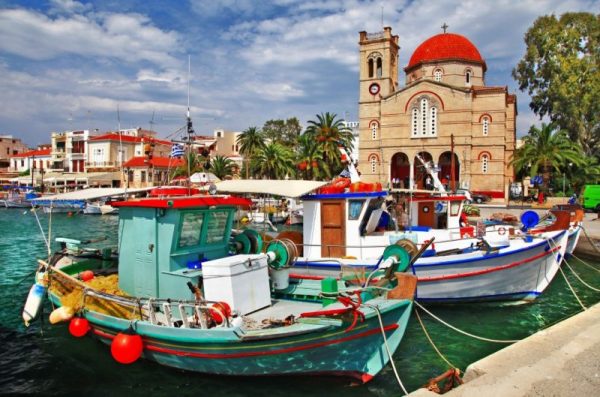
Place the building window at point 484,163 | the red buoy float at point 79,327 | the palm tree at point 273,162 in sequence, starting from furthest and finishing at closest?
the palm tree at point 273,162, the building window at point 484,163, the red buoy float at point 79,327

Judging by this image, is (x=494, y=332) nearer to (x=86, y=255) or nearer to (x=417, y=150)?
(x=86, y=255)

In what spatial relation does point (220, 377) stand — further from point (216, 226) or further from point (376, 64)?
point (376, 64)

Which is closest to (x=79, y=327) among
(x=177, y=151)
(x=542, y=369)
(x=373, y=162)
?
(x=177, y=151)

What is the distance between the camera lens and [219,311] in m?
7.82

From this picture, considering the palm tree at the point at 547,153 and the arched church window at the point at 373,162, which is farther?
the arched church window at the point at 373,162

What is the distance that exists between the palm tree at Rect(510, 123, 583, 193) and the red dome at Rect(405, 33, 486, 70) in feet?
38.8

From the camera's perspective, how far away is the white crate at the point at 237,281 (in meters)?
8.51

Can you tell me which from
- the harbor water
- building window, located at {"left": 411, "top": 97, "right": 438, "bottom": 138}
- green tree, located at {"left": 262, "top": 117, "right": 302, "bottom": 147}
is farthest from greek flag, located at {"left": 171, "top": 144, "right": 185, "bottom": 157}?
green tree, located at {"left": 262, "top": 117, "right": 302, "bottom": 147}

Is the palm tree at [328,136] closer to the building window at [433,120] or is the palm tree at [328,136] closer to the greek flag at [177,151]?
the building window at [433,120]

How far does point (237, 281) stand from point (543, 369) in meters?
5.19

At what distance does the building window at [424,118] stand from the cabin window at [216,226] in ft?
135

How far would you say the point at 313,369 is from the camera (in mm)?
7805

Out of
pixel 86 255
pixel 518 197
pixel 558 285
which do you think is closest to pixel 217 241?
pixel 86 255

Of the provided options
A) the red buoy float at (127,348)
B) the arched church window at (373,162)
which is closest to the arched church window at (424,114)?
the arched church window at (373,162)
